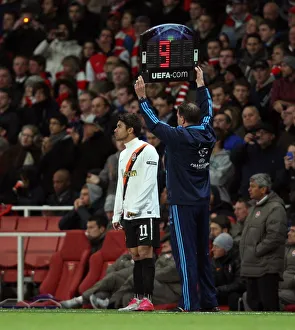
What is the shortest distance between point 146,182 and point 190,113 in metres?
0.92

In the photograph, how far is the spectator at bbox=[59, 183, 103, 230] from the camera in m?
18.7

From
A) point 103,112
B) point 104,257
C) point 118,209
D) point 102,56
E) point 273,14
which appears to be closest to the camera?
point 118,209

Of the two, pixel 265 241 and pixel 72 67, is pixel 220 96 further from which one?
pixel 72 67

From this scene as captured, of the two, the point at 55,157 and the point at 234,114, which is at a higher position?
the point at 234,114

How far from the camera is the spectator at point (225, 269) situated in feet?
51.8

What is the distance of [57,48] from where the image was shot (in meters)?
24.6

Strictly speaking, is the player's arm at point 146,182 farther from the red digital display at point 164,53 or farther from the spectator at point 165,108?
the spectator at point 165,108

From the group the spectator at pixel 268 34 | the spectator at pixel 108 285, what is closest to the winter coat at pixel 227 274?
the spectator at pixel 108 285

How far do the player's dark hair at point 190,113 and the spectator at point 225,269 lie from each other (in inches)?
128

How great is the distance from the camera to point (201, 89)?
13.3 meters

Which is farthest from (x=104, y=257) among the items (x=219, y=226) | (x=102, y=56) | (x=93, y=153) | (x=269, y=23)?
(x=102, y=56)

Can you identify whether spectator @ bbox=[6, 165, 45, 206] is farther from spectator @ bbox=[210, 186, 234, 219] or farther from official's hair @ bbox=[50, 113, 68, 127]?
spectator @ bbox=[210, 186, 234, 219]

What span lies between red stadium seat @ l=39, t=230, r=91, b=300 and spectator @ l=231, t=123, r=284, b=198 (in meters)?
2.49

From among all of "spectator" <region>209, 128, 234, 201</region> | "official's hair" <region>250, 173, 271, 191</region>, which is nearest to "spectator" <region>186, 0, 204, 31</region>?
"spectator" <region>209, 128, 234, 201</region>
